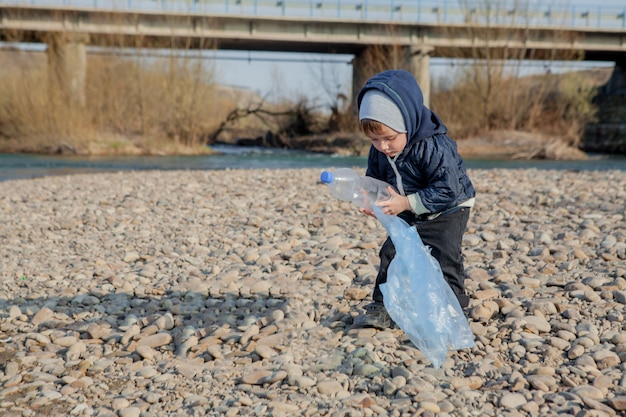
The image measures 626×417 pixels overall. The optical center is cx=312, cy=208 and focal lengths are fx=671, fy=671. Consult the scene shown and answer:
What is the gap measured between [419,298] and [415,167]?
2.34 ft

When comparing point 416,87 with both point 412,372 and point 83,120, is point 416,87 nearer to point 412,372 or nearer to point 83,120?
point 412,372

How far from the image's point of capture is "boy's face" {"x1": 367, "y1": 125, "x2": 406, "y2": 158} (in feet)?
11.4

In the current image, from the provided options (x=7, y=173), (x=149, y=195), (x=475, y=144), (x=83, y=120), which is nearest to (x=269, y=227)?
(x=149, y=195)

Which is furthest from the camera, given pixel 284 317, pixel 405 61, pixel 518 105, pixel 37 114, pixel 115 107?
pixel 405 61

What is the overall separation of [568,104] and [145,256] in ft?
99.2

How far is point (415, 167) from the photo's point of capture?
3676 mm

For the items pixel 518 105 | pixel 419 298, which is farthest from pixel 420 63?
pixel 419 298

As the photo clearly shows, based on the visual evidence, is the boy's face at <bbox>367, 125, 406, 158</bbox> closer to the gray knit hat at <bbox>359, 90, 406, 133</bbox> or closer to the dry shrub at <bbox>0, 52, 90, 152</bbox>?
the gray knit hat at <bbox>359, 90, 406, 133</bbox>

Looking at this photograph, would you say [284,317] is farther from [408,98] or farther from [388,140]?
[408,98]

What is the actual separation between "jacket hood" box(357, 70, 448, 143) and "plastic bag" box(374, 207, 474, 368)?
1.58 ft

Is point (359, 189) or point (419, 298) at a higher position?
point (359, 189)

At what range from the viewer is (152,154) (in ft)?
87.9

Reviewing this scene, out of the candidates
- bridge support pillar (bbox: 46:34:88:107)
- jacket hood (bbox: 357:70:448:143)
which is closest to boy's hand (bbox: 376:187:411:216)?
jacket hood (bbox: 357:70:448:143)

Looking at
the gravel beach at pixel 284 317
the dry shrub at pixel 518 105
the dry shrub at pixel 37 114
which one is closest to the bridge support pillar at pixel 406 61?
the dry shrub at pixel 518 105
